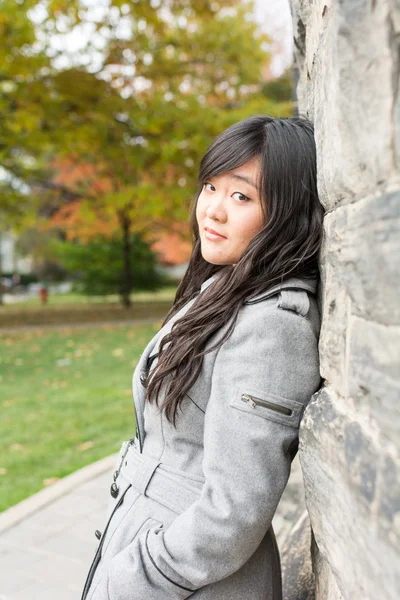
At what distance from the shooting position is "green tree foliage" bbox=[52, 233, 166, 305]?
18.8m

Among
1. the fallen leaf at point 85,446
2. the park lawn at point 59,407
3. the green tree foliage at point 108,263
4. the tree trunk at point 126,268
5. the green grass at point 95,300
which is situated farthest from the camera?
the green grass at point 95,300

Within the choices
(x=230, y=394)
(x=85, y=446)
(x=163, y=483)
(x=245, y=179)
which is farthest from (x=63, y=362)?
(x=230, y=394)

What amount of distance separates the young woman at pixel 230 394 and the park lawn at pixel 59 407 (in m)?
2.79

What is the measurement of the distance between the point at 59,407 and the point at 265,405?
542cm

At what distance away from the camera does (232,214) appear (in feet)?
5.03

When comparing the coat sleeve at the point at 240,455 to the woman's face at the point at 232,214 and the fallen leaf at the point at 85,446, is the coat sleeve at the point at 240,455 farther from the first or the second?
the fallen leaf at the point at 85,446

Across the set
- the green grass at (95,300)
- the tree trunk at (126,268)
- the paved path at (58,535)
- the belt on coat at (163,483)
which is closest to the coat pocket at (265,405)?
the belt on coat at (163,483)

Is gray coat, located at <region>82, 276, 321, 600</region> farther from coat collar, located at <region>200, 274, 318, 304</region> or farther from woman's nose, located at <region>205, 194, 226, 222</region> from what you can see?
woman's nose, located at <region>205, 194, 226, 222</region>

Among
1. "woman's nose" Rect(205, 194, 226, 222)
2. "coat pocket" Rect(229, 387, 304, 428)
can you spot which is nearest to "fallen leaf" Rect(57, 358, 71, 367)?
"woman's nose" Rect(205, 194, 226, 222)

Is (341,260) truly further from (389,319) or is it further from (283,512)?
(283,512)

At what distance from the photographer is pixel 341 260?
108 cm

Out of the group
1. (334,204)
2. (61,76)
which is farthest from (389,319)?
(61,76)

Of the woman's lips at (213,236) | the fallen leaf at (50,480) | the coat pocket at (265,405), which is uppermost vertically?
the woman's lips at (213,236)

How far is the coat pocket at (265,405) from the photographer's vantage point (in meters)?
1.28
